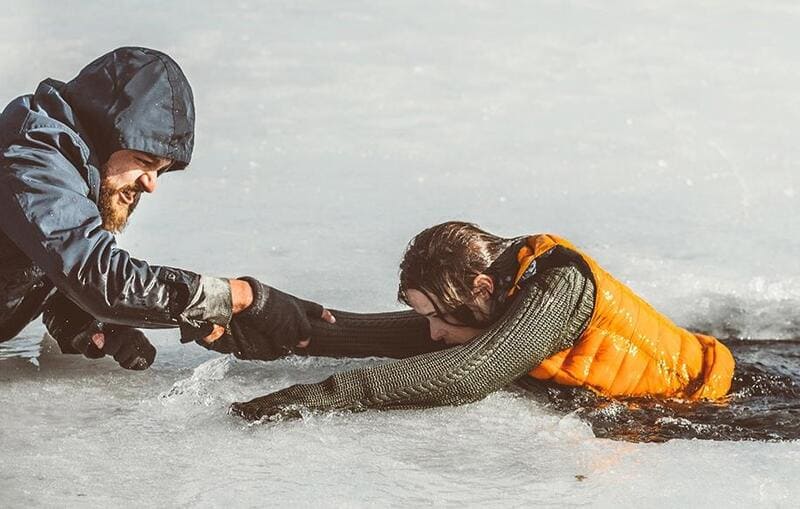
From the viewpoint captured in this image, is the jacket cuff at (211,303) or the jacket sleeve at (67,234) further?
the jacket cuff at (211,303)

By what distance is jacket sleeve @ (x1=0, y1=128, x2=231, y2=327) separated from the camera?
9.17 ft

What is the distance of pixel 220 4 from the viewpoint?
27.0 ft

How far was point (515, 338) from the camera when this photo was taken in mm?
3020

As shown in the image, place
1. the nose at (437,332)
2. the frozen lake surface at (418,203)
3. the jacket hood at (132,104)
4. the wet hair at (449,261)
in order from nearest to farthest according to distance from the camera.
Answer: the frozen lake surface at (418,203) → the jacket hood at (132,104) → the wet hair at (449,261) → the nose at (437,332)

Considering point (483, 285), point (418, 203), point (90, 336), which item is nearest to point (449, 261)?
point (483, 285)

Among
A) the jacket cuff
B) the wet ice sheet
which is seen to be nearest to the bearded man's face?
the jacket cuff

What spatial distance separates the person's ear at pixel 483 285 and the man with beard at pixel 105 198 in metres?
0.57

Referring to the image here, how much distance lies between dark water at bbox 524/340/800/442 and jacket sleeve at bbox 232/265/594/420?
0.68 ft

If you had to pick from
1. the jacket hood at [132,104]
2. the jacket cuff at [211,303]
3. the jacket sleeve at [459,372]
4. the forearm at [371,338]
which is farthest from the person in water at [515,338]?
the jacket hood at [132,104]

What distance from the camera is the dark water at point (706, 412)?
297 cm

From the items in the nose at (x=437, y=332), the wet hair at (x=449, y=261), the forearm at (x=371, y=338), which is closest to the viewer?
the wet hair at (x=449, y=261)

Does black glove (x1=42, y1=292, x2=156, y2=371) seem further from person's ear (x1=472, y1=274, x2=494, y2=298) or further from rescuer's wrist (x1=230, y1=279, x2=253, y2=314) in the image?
person's ear (x1=472, y1=274, x2=494, y2=298)

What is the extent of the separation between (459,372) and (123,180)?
1091 millimetres

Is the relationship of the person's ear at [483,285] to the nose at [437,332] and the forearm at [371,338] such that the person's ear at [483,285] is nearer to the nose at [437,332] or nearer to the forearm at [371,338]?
the nose at [437,332]
